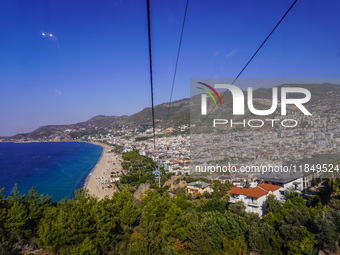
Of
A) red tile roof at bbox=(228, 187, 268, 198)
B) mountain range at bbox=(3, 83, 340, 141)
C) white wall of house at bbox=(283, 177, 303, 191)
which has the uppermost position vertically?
mountain range at bbox=(3, 83, 340, 141)

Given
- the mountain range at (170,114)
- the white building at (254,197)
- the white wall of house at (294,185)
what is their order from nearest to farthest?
the white building at (254,197)
the white wall of house at (294,185)
the mountain range at (170,114)

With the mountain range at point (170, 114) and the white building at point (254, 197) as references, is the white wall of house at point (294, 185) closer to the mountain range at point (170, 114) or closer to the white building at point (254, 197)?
the white building at point (254, 197)

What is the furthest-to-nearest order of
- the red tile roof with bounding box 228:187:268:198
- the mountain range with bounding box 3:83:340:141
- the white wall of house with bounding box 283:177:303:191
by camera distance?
the mountain range with bounding box 3:83:340:141 < the white wall of house with bounding box 283:177:303:191 < the red tile roof with bounding box 228:187:268:198

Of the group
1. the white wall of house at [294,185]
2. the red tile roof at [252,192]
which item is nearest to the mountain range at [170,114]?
the red tile roof at [252,192]

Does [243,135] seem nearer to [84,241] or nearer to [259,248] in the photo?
[259,248]

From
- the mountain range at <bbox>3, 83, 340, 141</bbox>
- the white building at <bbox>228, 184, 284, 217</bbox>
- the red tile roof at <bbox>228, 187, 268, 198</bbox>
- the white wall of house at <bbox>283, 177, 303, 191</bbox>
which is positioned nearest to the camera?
the white building at <bbox>228, 184, 284, 217</bbox>

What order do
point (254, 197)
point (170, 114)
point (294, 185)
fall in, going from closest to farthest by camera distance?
point (254, 197)
point (294, 185)
point (170, 114)

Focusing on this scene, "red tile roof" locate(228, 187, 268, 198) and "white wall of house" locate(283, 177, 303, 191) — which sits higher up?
"red tile roof" locate(228, 187, 268, 198)

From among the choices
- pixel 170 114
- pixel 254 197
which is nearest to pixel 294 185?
pixel 254 197

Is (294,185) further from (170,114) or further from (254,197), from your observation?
(170,114)

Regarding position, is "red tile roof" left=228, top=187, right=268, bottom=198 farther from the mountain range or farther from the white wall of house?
the mountain range

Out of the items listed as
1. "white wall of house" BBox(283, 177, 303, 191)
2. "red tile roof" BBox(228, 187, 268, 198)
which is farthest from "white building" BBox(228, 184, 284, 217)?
"white wall of house" BBox(283, 177, 303, 191)

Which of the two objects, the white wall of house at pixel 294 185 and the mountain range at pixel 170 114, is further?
the mountain range at pixel 170 114

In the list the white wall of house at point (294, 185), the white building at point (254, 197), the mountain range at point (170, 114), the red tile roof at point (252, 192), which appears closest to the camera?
the white building at point (254, 197)
